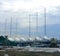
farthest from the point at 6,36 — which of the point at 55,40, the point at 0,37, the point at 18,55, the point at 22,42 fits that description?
the point at 18,55

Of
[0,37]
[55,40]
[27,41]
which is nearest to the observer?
[55,40]

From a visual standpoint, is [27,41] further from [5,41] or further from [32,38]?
[5,41]

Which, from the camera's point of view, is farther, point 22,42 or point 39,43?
point 22,42

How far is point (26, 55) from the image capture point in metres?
32.1

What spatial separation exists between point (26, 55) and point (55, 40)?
4966cm

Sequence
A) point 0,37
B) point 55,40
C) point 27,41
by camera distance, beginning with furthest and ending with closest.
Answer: point 27,41 < point 0,37 < point 55,40

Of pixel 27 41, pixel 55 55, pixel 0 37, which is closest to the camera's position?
pixel 55 55

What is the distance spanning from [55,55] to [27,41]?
62.9 metres

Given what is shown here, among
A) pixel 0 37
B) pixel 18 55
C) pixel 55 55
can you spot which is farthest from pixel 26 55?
pixel 0 37

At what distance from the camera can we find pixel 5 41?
277ft

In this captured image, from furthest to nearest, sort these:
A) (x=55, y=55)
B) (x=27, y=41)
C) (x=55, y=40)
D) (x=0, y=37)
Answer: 1. (x=27, y=41)
2. (x=0, y=37)
3. (x=55, y=40)
4. (x=55, y=55)

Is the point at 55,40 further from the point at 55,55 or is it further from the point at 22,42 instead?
the point at 55,55

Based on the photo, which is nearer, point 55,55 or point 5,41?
point 55,55

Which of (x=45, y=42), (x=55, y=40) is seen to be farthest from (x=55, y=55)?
(x=45, y=42)
